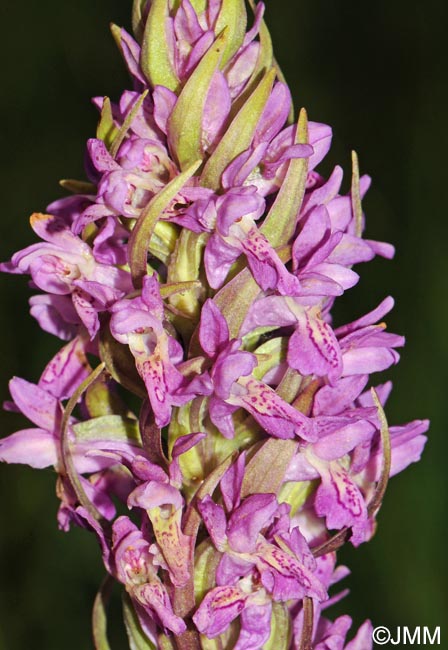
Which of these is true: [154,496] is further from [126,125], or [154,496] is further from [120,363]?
[126,125]

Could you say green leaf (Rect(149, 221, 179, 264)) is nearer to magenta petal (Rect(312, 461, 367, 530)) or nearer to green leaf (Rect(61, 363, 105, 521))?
green leaf (Rect(61, 363, 105, 521))

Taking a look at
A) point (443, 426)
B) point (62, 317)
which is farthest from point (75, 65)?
point (62, 317)

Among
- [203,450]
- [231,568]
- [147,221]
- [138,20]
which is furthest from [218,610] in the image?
[138,20]

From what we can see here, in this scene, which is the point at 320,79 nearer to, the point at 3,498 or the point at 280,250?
the point at 3,498

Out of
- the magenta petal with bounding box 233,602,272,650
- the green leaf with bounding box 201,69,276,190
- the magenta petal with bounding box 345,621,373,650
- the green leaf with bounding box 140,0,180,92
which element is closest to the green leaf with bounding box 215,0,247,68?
the green leaf with bounding box 140,0,180,92

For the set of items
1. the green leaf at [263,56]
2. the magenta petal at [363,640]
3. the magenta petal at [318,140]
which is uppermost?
the green leaf at [263,56]

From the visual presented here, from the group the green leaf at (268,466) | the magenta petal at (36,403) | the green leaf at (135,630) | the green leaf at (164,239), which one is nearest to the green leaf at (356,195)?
the green leaf at (164,239)

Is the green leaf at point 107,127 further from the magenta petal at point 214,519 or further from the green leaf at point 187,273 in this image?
the magenta petal at point 214,519
